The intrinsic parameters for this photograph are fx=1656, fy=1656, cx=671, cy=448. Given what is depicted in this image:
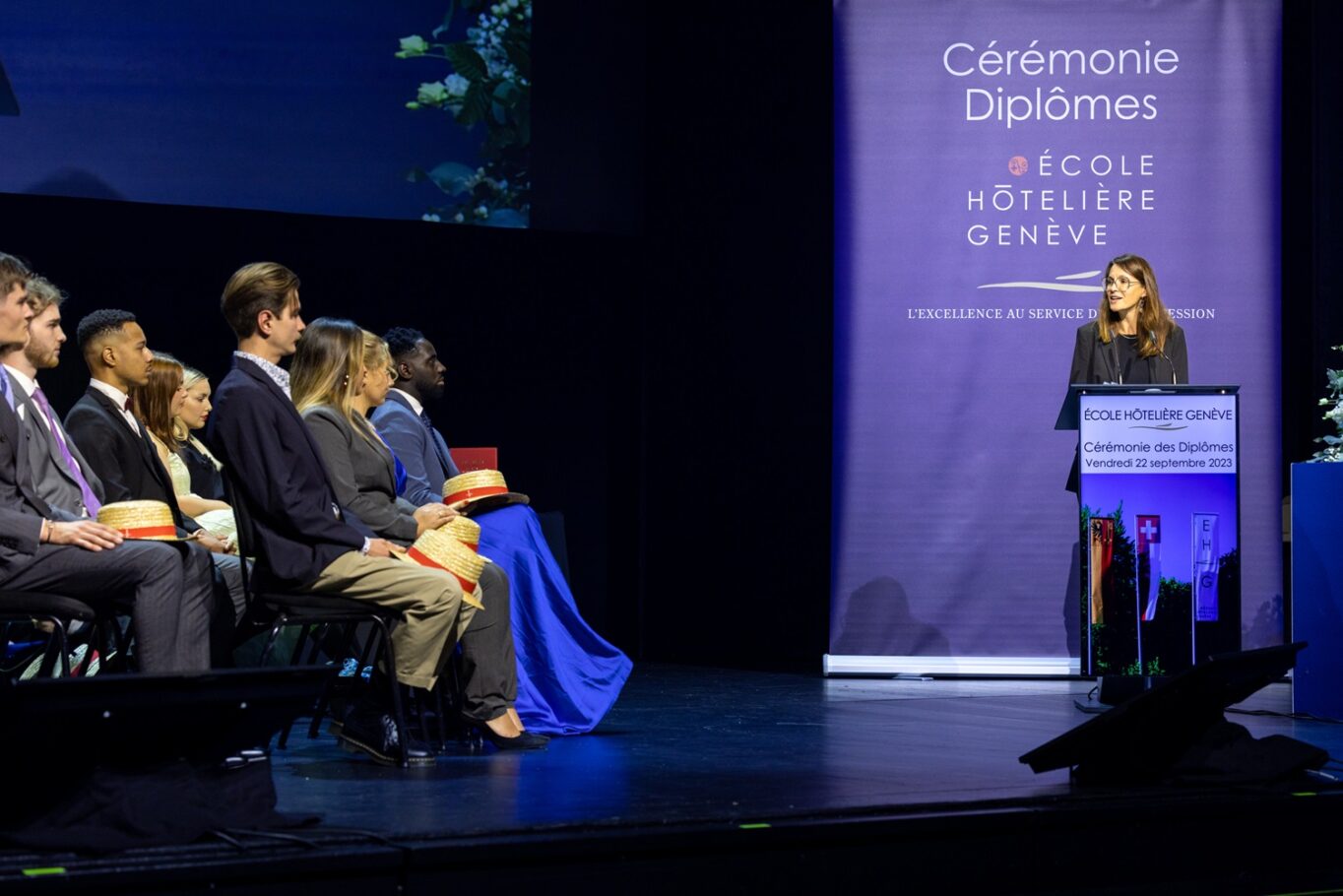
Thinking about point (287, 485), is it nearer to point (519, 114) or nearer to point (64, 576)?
point (64, 576)

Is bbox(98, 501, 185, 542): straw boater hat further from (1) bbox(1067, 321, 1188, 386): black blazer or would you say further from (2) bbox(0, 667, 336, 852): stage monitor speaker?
(1) bbox(1067, 321, 1188, 386): black blazer

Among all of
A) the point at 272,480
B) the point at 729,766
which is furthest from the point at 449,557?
the point at 729,766

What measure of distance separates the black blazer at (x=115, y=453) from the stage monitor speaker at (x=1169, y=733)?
253cm

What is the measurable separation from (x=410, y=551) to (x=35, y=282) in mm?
1124

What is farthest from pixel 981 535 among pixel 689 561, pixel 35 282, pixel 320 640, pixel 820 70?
pixel 35 282

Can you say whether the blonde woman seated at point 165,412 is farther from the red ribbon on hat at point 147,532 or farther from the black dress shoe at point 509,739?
the red ribbon on hat at point 147,532

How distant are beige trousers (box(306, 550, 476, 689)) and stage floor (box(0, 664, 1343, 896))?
0.26 m

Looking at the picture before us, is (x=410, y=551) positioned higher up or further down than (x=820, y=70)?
further down

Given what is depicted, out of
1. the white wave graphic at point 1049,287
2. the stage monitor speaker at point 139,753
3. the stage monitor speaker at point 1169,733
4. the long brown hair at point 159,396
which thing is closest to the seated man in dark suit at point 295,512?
the stage monitor speaker at point 139,753

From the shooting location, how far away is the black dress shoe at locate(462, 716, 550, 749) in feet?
14.2

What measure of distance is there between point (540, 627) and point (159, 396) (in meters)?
1.54

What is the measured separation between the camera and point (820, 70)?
7.29 m

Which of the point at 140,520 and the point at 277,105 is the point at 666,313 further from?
the point at 140,520

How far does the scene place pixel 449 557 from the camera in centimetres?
425
